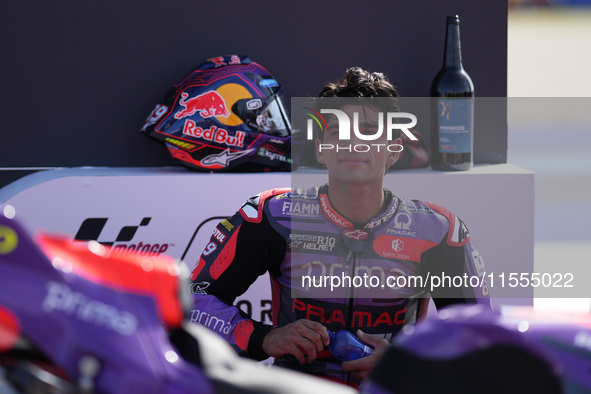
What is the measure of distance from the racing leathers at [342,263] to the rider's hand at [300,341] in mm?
95

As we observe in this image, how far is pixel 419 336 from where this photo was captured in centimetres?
71

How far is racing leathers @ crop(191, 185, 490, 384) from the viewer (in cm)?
159

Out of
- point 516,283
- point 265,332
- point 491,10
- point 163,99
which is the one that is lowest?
point 516,283

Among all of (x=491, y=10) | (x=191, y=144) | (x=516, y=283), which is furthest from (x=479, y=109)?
(x=191, y=144)

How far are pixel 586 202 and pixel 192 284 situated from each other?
5.40m

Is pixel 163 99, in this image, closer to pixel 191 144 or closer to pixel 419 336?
pixel 191 144

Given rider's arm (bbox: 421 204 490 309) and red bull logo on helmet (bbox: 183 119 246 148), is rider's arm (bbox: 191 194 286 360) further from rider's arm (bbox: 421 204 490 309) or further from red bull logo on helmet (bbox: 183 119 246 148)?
red bull logo on helmet (bbox: 183 119 246 148)

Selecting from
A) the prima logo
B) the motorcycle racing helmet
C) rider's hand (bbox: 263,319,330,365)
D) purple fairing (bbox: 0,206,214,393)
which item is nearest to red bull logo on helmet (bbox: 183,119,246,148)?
the motorcycle racing helmet

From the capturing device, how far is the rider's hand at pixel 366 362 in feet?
4.52

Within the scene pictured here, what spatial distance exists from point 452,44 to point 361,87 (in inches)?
34.7

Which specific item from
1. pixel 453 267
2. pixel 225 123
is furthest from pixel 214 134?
pixel 453 267

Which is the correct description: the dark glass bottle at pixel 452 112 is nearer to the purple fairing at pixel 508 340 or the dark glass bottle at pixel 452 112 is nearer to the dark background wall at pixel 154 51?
the dark background wall at pixel 154 51

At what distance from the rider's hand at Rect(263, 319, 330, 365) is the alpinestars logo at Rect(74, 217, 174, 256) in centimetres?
92

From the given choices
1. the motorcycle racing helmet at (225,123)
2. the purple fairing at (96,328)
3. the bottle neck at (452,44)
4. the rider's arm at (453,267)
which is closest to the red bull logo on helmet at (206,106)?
the motorcycle racing helmet at (225,123)
